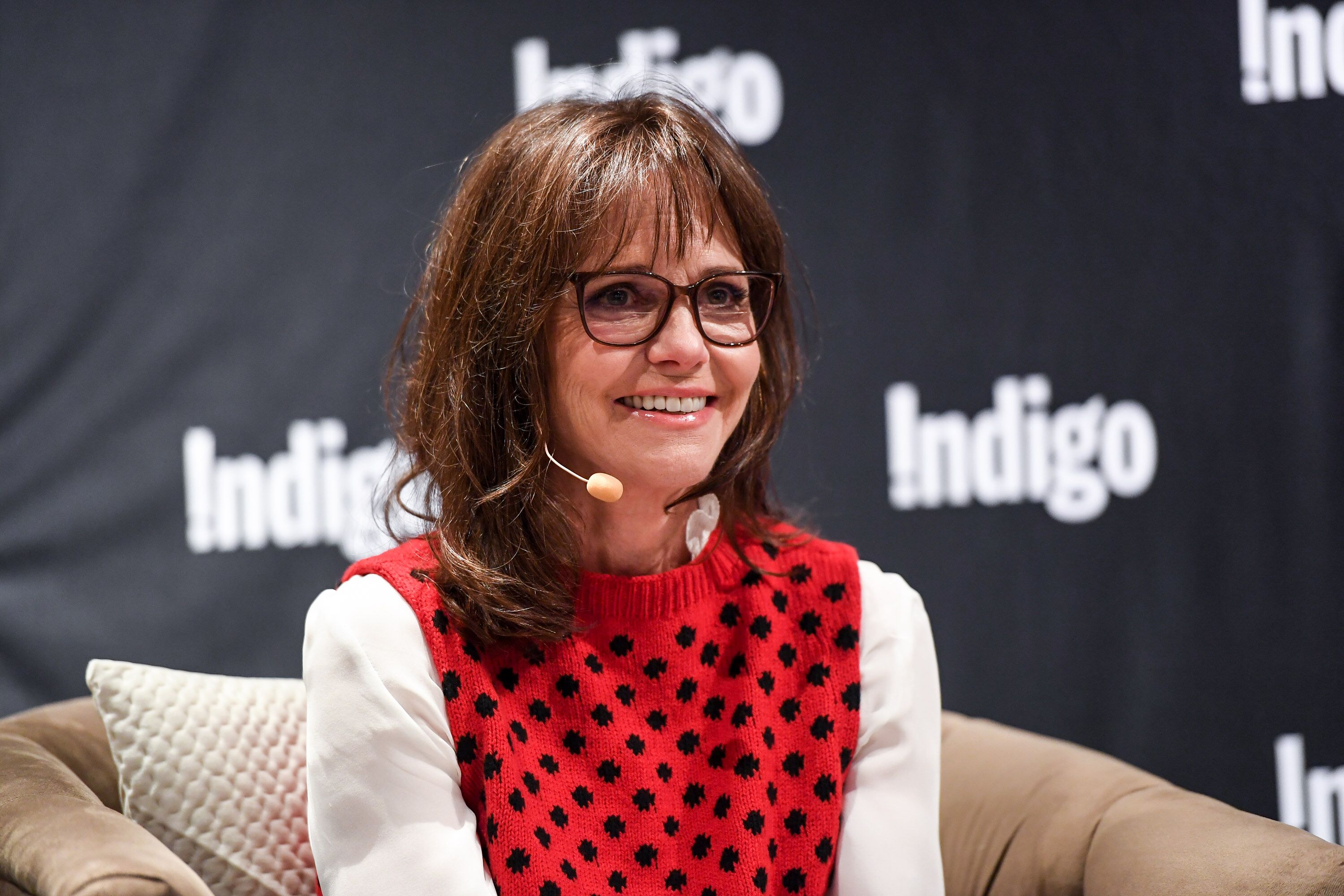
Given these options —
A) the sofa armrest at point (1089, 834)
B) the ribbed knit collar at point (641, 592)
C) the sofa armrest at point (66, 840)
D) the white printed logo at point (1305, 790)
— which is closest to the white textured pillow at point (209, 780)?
the sofa armrest at point (66, 840)

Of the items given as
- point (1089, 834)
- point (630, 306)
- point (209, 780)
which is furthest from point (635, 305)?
point (1089, 834)

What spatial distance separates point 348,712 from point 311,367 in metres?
1.33

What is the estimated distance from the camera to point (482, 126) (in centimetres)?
249

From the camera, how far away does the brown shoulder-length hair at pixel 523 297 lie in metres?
1.38

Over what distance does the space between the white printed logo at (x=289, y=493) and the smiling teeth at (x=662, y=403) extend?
1.18 metres

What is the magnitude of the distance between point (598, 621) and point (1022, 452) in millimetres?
1306

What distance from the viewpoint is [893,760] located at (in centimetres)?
149

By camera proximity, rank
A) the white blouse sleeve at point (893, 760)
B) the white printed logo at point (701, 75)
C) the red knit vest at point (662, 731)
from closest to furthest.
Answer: the red knit vest at point (662, 731)
the white blouse sleeve at point (893, 760)
the white printed logo at point (701, 75)

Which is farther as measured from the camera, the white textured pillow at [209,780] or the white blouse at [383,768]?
the white textured pillow at [209,780]

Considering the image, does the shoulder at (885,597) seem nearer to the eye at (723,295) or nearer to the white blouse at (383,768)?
the white blouse at (383,768)

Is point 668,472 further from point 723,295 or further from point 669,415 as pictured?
point 723,295

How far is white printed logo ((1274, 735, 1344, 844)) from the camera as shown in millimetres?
2404

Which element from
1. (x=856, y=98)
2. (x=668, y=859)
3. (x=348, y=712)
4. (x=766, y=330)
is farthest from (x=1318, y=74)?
(x=348, y=712)

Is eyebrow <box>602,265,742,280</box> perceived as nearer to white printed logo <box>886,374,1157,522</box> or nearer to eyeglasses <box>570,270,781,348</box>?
eyeglasses <box>570,270,781,348</box>
